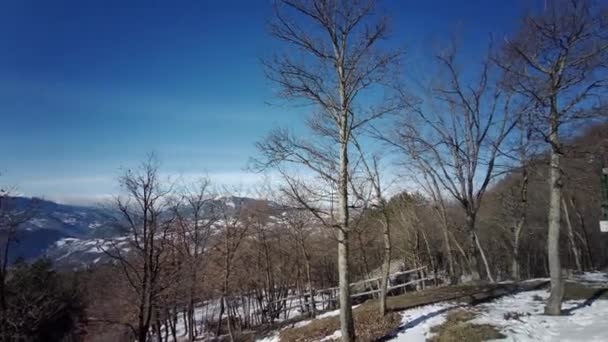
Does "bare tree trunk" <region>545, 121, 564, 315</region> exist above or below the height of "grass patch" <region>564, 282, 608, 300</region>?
above

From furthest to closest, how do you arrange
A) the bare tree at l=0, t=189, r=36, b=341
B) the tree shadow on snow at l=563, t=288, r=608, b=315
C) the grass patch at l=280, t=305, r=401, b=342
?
the bare tree at l=0, t=189, r=36, b=341
the grass patch at l=280, t=305, r=401, b=342
the tree shadow on snow at l=563, t=288, r=608, b=315

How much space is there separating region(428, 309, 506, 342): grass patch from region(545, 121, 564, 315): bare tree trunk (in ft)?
6.46

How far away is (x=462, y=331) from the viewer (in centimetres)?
902

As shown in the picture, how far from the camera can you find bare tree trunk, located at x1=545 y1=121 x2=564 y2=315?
9.66m

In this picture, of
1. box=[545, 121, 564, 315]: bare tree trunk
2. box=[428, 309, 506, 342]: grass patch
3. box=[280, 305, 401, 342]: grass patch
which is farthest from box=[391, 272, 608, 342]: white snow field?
box=[280, 305, 401, 342]: grass patch

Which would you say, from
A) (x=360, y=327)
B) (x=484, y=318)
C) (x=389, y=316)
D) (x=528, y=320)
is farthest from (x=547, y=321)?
(x=360, y=327)

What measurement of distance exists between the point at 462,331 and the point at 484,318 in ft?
3.79

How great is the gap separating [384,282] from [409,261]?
2028cm

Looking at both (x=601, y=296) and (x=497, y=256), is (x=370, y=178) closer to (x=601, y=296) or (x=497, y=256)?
(x=601, y=296)

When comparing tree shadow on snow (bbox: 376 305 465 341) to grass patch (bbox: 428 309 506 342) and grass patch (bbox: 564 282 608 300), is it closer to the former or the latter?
grass patch (bbox: 428 309 506 342)

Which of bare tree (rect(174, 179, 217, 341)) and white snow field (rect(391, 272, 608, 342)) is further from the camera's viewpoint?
bare tree (rect(174, 179, 217, 341))

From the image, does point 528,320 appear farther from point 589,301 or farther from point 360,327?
point 360,327

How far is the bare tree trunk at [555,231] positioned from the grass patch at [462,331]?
6.46 ft

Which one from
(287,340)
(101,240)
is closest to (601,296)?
(287,340)
